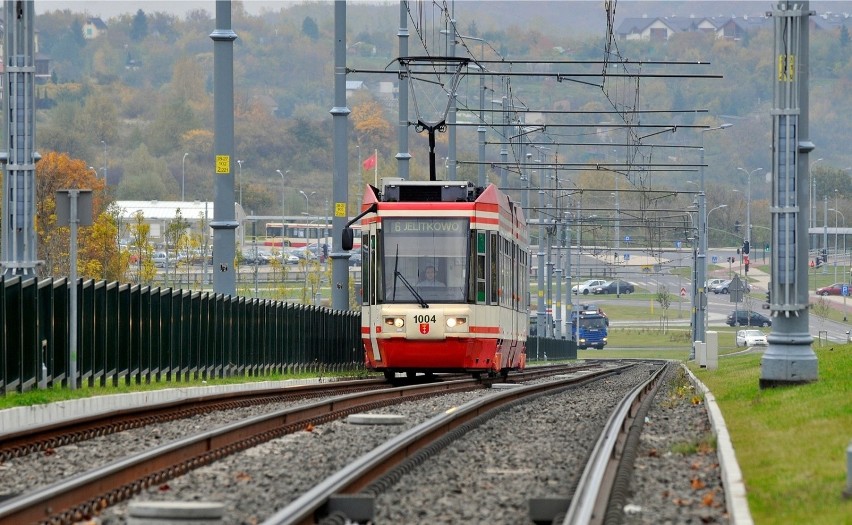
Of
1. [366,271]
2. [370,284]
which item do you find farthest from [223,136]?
[370,284]

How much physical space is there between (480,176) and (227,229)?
33668 millimetres

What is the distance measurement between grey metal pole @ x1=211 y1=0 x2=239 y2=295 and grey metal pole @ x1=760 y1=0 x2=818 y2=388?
11409 mm

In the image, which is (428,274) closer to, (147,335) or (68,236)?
(147,335)

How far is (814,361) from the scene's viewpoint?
73.0ft

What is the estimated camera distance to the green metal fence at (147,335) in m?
23.0

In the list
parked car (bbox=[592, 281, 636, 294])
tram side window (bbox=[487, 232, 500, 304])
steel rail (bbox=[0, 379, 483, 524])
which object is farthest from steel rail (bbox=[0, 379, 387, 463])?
parked car (bbox=[592, 281, 636, 294])

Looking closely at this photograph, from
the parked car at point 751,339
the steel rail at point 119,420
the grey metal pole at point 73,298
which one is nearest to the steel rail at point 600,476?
the steel rail at point 119,420

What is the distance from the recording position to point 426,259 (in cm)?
2900

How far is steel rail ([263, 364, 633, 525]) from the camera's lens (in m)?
10.4

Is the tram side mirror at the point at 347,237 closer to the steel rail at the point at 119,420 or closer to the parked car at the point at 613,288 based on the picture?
the steel rail at the point at 119,420

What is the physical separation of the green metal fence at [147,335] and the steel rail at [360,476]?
653cm

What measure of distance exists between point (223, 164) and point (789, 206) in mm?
11811

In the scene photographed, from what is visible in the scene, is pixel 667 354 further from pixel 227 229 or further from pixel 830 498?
pixel 830 498

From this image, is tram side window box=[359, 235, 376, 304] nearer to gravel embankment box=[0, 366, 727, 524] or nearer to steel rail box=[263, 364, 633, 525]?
steel rail box=[263, 364, 633, 525]
